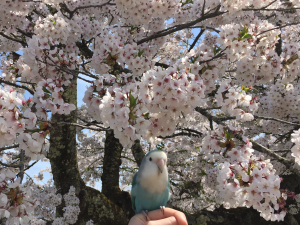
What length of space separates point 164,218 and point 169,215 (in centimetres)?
5

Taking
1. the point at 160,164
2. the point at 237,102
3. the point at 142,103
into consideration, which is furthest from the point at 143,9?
the point at 160,164

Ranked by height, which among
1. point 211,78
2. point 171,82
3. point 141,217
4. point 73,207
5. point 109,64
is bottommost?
point 141,217

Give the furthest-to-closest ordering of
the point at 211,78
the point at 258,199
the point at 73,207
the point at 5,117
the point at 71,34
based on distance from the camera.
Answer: the point at 71,34, the point at 73,207, the point at 211,78, the point at 258,199, the point at 5,117

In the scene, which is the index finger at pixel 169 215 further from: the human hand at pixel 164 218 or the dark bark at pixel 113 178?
the dark bark at pixel 113 178

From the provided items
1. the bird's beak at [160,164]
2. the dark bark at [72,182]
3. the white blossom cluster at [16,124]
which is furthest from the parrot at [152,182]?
the dark bark at [72,182]

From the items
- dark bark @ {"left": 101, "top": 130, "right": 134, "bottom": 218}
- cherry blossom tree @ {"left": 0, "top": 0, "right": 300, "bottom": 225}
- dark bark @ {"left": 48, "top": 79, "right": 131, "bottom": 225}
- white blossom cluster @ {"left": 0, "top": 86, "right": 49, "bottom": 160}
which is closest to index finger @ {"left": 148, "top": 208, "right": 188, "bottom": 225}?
cherry blossom tree @ {"left": 0, "top": 0, "right": 300, "bottom": 225}

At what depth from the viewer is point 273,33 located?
3238 millimetres

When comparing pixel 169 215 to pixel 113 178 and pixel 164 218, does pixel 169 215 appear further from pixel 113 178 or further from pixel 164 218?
pixel 113 178

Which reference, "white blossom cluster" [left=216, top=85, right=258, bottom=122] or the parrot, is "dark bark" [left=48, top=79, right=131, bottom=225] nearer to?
the parrot

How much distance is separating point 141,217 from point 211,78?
5.70ft

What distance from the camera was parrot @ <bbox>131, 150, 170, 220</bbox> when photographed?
2.03 m

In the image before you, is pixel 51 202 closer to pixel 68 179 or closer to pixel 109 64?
pixel 68 179

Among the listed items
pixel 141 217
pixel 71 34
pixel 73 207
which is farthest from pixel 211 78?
pixel 73 207

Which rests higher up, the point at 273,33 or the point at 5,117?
the point at 273,33
